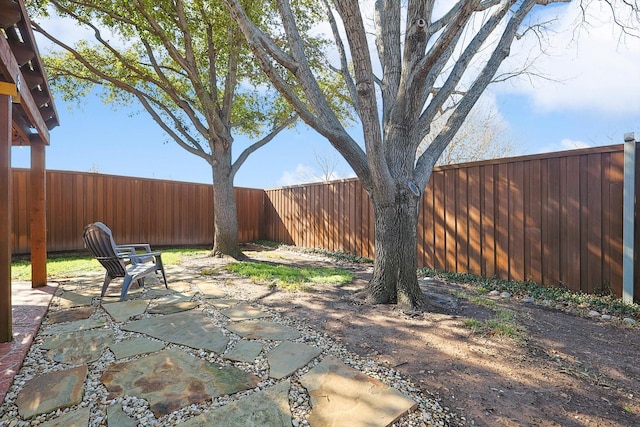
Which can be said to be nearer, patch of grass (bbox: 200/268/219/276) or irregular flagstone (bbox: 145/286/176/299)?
irregular flagstone (bbox: 145/286/176/299)

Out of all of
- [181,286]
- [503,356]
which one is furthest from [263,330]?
[181,286]

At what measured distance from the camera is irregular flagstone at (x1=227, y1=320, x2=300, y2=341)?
7.56ft

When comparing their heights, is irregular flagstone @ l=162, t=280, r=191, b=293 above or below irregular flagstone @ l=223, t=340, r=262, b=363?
above

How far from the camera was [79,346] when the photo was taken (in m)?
2.14

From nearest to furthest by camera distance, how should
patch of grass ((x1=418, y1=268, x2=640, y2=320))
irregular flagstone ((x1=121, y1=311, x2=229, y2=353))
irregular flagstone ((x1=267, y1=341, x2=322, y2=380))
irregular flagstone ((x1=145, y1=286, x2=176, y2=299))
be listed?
irregular flagstone ((x1=267, y1=341, x2=322, y2=380)), irregular flagstone ((x1=121, y1=311, x2=229, y2=353)), patch of grass ((x1=418, y1=268, x2=640, y2=320)), irregular flagstone ((x1=145, y1=286, x2=176, y2=299))

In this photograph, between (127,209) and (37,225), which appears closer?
(37,225)

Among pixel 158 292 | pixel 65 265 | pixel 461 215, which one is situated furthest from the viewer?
pixel 65 265

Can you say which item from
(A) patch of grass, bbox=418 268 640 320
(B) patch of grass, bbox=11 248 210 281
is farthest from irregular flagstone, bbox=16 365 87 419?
(A) patch of grass, bbox=418 268 640 320

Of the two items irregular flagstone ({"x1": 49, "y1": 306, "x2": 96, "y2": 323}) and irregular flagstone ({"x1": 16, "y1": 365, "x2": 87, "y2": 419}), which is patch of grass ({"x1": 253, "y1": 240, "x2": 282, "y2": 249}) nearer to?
irregular flagstone ({"x1": 49, "y1": 306, "x2": 96, "y2": 323})

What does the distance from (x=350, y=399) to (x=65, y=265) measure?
627 centimetres

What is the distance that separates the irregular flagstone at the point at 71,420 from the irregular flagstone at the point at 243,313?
1.32 m

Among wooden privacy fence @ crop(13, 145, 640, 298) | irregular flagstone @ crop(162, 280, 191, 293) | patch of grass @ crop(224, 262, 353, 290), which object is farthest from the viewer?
patch of grass @ crop(224, 262, 353, 290)

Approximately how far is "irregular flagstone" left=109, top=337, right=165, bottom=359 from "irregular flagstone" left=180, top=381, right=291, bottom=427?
0.93 metres

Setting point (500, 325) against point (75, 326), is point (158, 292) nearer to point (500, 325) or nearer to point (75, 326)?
point (75, 326)
